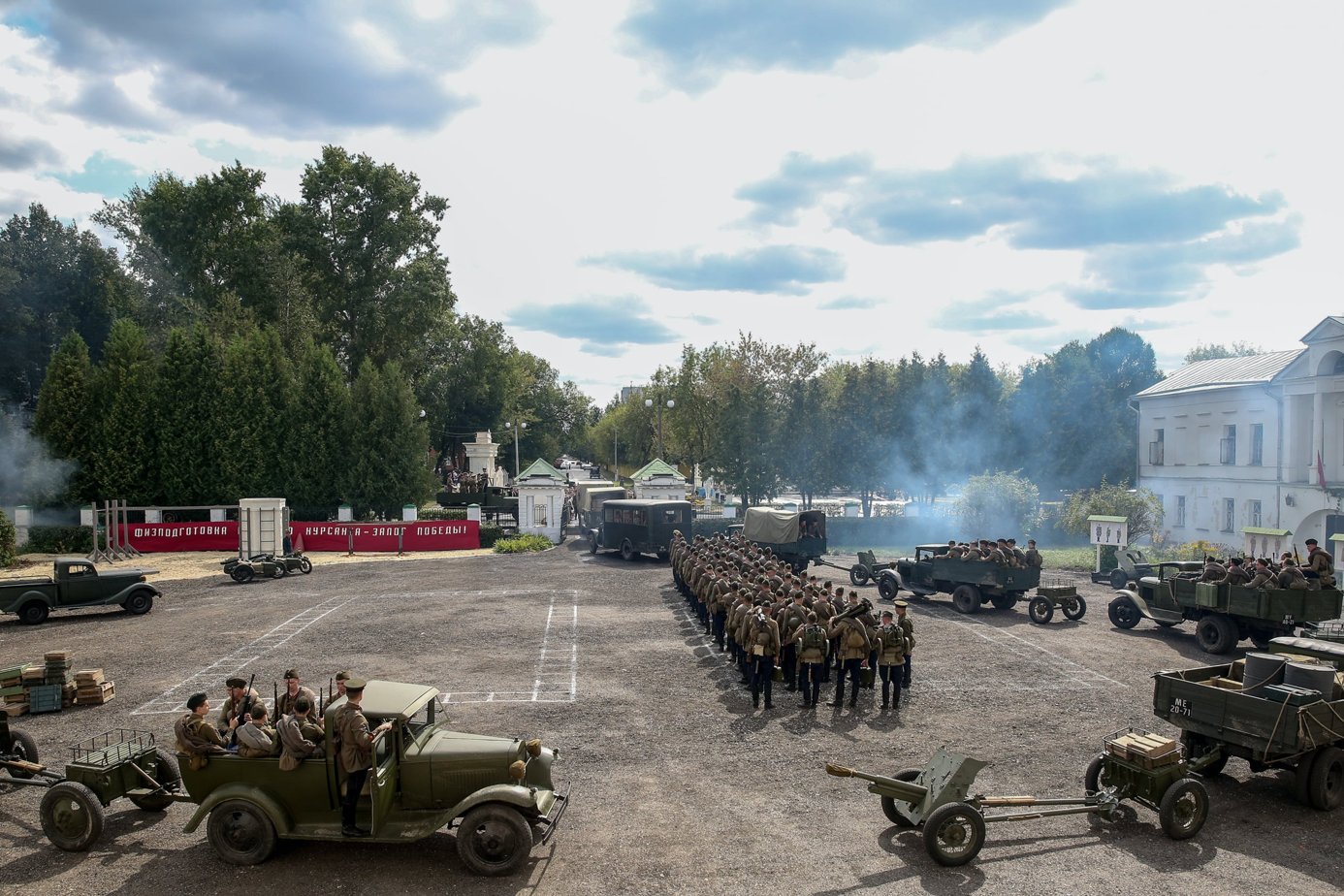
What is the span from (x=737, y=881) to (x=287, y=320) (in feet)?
153

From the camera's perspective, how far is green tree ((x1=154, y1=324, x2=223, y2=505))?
39.3 m

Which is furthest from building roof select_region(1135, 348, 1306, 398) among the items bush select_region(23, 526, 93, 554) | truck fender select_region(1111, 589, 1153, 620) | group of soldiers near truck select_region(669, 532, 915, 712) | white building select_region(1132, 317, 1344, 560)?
bush select_region(23, 526, 93, 554)

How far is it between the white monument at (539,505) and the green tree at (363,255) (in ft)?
56.3

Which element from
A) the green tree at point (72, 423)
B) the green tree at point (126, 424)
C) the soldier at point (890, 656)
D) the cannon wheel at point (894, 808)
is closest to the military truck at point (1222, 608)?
the soldier at point (890, 656)

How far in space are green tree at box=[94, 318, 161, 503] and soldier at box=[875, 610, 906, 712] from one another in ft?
117

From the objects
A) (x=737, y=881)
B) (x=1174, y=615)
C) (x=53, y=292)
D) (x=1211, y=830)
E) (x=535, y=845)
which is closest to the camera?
(x=737, y=881)

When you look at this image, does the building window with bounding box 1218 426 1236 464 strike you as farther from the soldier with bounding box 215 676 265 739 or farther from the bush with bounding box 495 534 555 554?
the soldier with bounding box 215 676 265 739

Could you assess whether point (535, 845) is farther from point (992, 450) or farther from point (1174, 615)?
point (992, 450)

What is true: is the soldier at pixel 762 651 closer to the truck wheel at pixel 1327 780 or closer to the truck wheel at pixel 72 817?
the truck wheel at pixel 1327 780

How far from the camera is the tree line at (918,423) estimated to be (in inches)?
1805

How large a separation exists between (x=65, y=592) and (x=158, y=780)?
1468 cm

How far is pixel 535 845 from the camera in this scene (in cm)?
898

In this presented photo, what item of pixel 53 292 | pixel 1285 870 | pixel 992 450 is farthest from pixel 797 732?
pixel 53 292

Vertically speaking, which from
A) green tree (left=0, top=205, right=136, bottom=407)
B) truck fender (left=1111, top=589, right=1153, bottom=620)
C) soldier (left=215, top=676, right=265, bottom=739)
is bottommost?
→ truck fender (left=1111, top=589, right=1153, bottom=620)
